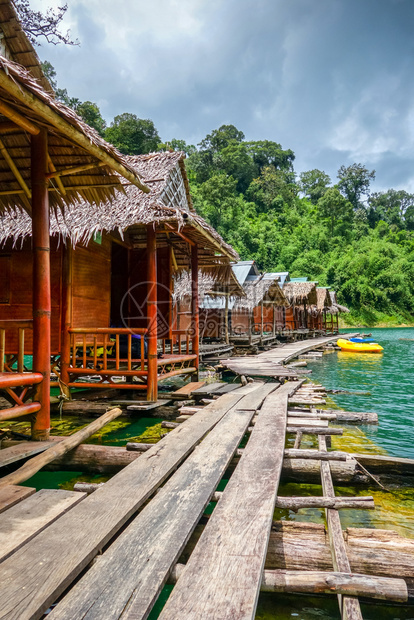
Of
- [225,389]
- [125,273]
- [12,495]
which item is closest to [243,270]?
[125,273]

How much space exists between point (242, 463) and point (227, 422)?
133 centimetres

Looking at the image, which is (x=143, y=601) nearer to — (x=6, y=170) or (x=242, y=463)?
(x=242, y=463)

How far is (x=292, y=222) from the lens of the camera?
5303 centimetres

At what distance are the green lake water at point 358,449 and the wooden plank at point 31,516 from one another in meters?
0.78

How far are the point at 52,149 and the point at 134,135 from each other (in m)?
38.2

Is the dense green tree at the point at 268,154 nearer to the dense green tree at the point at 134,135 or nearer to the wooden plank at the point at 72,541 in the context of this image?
the dense green tree at the point at 134,135

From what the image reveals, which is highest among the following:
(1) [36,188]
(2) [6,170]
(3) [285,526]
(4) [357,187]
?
(4) [357,187]

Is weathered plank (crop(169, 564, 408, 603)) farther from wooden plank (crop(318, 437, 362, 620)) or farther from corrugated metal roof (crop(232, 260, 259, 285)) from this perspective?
corrugated metal roof (crop(232, 260, 259, 285))

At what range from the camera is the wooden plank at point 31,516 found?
1905 millimetres

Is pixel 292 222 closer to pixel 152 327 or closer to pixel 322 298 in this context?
pixel 322 298

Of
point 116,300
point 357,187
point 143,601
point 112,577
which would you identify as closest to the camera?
point 143,601

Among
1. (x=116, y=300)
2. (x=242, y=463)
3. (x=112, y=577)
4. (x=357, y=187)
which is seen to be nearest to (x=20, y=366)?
(x=242, y=463)

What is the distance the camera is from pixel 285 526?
7.74 feet

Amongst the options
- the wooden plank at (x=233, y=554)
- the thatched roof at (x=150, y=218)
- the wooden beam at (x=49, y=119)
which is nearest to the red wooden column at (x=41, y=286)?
the wooden beam at (x=49, y=119)
